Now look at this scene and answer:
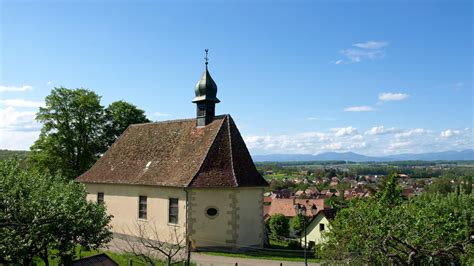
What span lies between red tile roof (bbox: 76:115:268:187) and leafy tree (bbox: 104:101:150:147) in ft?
32.8

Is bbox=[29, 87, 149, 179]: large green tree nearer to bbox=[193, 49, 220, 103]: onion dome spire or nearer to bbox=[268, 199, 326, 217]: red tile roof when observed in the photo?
bbox=[193, 49, 220, 103]: onion dome spire

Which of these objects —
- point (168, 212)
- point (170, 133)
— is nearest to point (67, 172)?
point (170, 133)

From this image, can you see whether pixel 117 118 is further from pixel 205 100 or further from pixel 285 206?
pixel 285 206

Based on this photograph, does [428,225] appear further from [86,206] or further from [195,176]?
[195,176]

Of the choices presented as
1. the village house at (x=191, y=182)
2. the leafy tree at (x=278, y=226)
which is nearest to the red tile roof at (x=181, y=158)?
the village house at (x=191, y=182)

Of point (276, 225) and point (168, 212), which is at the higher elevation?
point (168, 212)

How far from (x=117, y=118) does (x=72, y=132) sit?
442 centimetres

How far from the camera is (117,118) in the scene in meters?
44.8

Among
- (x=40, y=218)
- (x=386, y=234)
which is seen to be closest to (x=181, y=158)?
(x=40, y=218)

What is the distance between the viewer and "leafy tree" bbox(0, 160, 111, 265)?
1370 cm

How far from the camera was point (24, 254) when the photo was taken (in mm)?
13992

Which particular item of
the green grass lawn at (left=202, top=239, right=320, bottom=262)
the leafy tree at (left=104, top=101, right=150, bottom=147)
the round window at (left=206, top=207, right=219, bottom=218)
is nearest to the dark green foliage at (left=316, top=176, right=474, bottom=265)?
the green grass lawn at (left=202, top=239, right=320, bottom=262)

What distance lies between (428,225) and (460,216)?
34.5 ft

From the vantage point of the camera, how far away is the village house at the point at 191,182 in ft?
87.9
